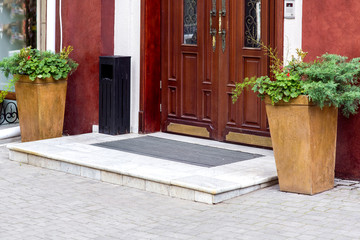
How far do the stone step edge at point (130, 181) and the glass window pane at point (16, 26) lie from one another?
9.65 ft

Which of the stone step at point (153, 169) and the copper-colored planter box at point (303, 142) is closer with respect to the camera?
the copper-colored planter box at point (303, 142)

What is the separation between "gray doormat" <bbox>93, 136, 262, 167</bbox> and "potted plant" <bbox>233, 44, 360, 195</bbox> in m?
1.12

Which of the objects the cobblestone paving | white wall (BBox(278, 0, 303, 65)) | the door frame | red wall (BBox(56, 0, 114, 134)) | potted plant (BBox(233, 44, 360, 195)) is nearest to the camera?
the cobblestone paving

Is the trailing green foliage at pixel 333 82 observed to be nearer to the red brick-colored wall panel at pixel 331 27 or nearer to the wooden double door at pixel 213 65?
the red brick-colored wall panel at pixel 331 27

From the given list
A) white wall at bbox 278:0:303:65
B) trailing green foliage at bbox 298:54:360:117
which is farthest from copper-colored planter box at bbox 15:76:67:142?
trailing green foliage at bbox 298:54:360:117

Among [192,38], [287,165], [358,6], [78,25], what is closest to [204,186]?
[287,165]

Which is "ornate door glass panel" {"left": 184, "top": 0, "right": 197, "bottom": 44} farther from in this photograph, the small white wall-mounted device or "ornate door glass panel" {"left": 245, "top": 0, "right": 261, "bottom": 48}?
the small white wall-mounted device

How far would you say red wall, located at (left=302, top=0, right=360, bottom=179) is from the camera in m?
7.58

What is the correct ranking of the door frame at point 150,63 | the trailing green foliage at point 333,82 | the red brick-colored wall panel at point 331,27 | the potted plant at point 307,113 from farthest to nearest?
1. the door frame at point 150,63
2. the red brick-colored wall panel at point 331,27
3. the potted plant at point 307,113
4. the trailing green foliage at point 333,82

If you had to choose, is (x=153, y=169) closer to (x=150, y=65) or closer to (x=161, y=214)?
(x=161, y=214)

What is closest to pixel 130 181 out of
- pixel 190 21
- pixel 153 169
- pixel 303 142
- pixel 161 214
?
pixel 153 169

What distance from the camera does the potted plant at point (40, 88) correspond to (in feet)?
31.8

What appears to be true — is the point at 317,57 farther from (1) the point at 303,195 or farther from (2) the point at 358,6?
(1) the point at 303,195

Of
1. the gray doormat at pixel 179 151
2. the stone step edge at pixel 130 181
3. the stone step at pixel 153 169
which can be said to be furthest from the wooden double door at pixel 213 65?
the stone step edge at pixel 130 181
